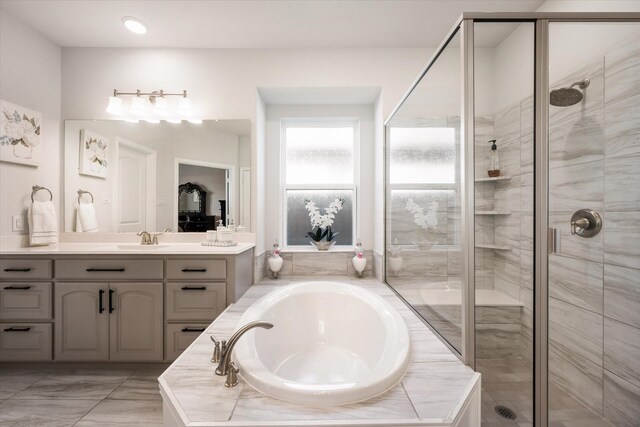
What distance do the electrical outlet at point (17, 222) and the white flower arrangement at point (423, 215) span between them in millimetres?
2872

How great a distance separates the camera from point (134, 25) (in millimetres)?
2324

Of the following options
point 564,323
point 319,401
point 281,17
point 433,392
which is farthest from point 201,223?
point 564,323

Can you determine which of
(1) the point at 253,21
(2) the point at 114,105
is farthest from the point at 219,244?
(1) the point at 253,21

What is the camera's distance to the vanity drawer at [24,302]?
2059mm

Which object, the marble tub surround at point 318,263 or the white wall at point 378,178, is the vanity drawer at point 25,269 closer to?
the marble tub surround at point 318,263

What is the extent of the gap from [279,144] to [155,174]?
1.16 m

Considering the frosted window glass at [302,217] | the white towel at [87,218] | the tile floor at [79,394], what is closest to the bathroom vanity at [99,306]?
the tile floor at [79,394]

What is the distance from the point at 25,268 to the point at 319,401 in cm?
227

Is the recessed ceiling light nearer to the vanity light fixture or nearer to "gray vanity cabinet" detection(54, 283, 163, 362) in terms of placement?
the vanity light fixture

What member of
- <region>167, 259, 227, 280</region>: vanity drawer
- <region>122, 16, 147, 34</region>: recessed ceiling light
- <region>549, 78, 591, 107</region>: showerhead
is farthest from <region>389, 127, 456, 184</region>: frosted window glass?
<region>122, 16, 147, 34</region>: recessed ceiling light

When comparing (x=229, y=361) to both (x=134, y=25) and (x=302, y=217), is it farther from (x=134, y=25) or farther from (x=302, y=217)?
(x=134, y=25)

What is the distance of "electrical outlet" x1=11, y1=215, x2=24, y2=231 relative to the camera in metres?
2.27

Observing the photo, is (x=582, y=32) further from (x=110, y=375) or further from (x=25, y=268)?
(x=25, y=268)

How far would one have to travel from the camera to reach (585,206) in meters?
1.20
